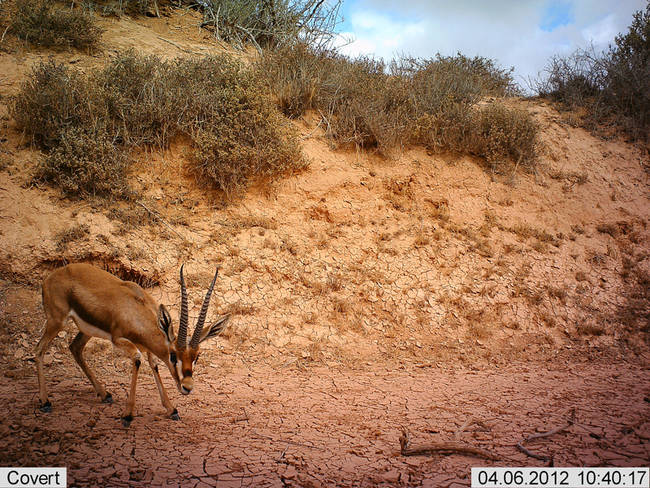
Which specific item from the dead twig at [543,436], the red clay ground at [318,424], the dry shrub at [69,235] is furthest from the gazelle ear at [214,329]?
the dry shrub at [69,235]

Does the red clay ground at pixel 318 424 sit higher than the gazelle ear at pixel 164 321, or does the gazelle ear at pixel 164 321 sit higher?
the gazelle ear at pixel 164 321

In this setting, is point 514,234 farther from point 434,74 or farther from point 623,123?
point 623,123

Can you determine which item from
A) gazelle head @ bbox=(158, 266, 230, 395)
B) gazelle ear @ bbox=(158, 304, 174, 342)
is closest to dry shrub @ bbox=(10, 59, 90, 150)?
gazelle ear @ bbox=(158, 304, 174, 342)

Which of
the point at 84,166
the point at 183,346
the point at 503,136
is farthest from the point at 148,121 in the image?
the point at 503,136

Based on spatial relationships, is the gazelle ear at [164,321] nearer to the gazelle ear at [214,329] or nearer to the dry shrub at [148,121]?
the gazelle ear at [214,329]

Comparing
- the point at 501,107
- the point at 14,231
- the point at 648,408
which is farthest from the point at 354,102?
the point at 648,408

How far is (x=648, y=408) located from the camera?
4.48 meters

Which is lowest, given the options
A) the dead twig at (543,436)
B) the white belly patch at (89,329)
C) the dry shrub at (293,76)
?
the dead twig at (543,436)

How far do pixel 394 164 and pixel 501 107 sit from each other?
3.24m

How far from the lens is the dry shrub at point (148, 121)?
7551 mm

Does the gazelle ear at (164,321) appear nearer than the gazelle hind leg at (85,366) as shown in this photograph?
Yes

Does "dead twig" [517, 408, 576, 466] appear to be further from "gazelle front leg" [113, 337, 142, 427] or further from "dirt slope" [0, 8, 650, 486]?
"gazelle front leg" [113, 337, 142, 427]

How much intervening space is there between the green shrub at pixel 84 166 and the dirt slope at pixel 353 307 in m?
0.36

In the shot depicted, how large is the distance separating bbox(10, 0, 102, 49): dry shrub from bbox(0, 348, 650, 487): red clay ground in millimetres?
8156
